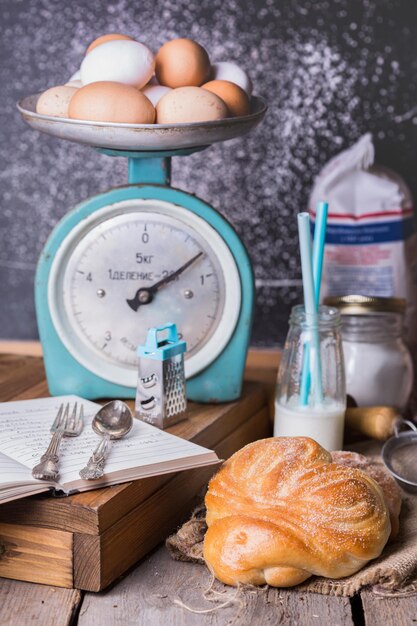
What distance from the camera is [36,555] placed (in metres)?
1.16

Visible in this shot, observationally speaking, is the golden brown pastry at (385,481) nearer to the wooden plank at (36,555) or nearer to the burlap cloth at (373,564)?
the burlap cloth at (373,564)

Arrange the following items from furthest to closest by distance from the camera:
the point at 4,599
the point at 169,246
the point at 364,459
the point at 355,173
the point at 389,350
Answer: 1. the point at 355,173
2. the point at 389,350
3. the point at 169,246
4. the point at 364,459
5. the point at 4,599

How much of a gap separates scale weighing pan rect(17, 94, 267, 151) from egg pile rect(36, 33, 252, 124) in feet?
0.05

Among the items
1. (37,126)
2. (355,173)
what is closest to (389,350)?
(355,173)

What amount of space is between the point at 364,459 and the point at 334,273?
0.57m

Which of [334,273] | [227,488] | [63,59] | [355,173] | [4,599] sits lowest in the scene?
[4,599]

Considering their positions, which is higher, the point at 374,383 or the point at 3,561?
the point at 374,383

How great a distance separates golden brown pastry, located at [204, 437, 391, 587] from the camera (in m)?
1.11

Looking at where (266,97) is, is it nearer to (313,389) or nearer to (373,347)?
(373,347)

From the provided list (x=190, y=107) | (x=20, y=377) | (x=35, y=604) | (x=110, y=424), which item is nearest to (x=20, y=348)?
(x=20, y=377)

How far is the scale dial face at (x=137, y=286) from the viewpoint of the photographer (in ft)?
4.83

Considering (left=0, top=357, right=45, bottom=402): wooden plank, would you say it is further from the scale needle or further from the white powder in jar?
the white powder in jar

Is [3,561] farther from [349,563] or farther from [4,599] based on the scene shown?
[349,563]

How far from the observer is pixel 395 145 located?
5.98ft
